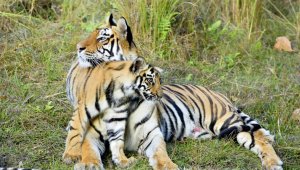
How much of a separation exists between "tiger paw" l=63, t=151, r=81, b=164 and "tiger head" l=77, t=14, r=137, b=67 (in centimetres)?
75

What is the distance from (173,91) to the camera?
5984 millimetres

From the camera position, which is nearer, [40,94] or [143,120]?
[143,120]

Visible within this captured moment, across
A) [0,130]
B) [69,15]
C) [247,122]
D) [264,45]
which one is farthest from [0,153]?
[264,45]

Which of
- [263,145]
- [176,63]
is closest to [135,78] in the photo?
[263,145]

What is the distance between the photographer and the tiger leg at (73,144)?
5.05 metres

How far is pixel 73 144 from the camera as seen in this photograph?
511cm

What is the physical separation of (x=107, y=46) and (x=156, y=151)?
944mm

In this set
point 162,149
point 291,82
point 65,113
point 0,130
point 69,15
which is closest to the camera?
point 162,149

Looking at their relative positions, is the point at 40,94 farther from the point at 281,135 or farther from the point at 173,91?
the point at 281,135

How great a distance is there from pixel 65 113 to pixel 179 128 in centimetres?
101

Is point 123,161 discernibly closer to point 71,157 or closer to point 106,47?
point 71,157

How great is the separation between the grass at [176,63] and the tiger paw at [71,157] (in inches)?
2.0

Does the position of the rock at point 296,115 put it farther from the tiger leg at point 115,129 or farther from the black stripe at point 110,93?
the black stripe at point 110,93

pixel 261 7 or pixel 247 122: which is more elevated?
pixel 261 7
